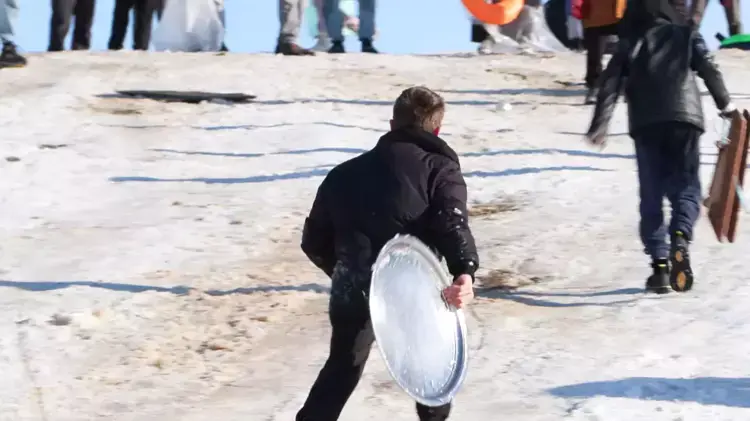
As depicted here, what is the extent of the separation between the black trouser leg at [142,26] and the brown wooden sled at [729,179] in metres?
9.80

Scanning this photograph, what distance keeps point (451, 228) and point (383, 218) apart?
222 mm

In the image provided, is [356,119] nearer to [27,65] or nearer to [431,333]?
[27,65]

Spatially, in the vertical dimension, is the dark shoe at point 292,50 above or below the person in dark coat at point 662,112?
below

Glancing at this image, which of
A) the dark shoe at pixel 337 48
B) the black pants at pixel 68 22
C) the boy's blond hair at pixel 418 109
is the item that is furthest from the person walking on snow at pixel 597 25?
the boy's blond hair at pixel 418 109

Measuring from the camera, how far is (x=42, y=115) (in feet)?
39.8

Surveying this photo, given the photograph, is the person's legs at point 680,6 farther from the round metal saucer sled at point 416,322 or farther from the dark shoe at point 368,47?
the dark shoe at point 368,47

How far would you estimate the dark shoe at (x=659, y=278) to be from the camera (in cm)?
689

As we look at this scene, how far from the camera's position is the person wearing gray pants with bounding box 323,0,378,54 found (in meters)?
15.7

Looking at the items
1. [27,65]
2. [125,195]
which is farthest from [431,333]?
[27,65]

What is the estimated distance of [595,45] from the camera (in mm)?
12859

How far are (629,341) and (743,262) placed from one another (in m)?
1.56

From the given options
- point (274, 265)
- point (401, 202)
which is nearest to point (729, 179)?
point (274, 265)

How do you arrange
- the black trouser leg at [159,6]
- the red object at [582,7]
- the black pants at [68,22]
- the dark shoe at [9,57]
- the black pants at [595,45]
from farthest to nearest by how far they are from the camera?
the black trouser leg at [159,6], the black pants at [68,22], the dark shoe at [9,57], the black pants at [595,45], the red object at [582,7]

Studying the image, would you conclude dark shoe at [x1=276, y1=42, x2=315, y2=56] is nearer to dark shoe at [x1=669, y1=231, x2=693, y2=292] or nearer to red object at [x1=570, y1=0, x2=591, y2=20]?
red object at [x1=570, y1=0, x2=591, y2=20]
